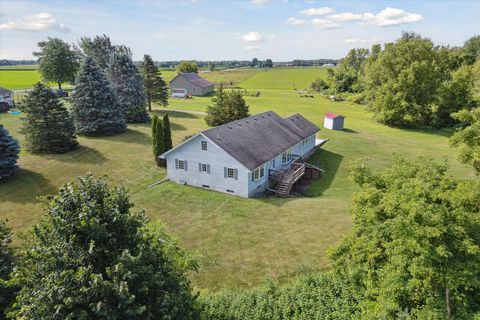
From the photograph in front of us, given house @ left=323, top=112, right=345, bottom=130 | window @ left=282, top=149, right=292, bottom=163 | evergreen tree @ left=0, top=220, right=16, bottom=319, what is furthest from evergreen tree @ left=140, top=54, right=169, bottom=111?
evergreen tree @ left=0, top=220, right=16, bottom=319

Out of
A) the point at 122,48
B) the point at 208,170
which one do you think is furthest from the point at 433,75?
the point at 122,48

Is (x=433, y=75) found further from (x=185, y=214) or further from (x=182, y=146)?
(x=185, y=214)

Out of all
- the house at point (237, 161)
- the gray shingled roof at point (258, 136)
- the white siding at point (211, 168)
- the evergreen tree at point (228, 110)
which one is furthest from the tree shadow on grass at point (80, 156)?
the evergreen tree at point (228, 110)

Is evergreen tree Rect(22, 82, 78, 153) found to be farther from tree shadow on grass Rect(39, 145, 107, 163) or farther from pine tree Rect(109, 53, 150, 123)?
pine tree Rect(109, 53, 150, 123)

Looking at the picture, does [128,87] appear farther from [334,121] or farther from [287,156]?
[334,121]

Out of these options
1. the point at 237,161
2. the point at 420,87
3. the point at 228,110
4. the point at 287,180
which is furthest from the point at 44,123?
the point at 420,87

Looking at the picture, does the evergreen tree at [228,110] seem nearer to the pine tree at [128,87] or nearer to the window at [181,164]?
the pine tree at [128,87]

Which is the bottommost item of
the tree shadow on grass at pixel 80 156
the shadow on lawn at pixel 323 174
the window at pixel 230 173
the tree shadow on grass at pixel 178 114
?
the shadow on lawn at pixel 323 174
